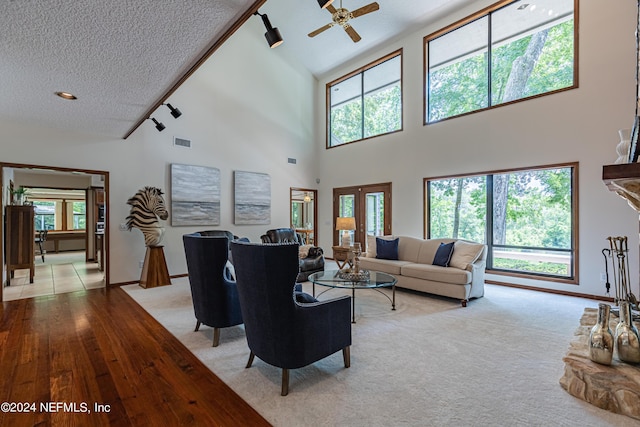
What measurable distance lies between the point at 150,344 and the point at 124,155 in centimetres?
411

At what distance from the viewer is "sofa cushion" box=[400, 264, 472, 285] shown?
163 inches

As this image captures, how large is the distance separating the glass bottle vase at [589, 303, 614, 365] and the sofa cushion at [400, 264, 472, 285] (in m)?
1.93

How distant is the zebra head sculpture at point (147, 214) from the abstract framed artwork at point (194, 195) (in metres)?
0.74

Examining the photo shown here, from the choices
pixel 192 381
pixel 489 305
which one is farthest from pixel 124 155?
pixel 489 305

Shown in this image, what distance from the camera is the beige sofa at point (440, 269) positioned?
4.20m

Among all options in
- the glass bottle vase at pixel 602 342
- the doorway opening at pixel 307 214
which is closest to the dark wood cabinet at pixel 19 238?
the doorway opening at pixel 307 214

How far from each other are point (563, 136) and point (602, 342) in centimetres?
393

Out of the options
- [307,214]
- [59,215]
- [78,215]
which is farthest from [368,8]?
[59,215]

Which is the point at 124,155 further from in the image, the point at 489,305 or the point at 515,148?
the point at 515,148

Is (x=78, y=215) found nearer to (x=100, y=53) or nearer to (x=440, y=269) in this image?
(x=100, y=53)

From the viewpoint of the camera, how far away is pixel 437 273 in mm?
4391

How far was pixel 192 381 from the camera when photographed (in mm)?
2236

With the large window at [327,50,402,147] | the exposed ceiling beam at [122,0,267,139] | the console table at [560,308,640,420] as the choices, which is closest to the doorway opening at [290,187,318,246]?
the large window at [327,50,402,147]

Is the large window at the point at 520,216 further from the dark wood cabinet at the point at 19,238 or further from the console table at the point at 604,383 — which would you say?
the dark wood cabinet at the point at 19,238
